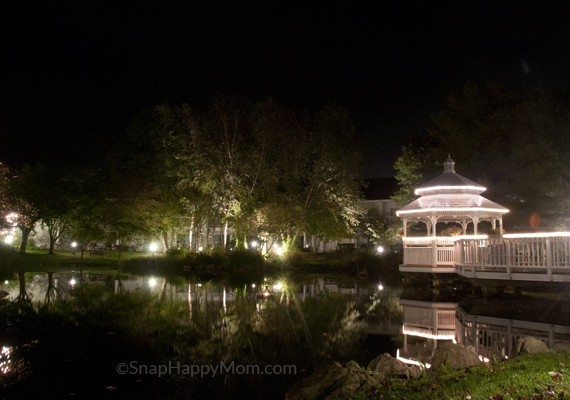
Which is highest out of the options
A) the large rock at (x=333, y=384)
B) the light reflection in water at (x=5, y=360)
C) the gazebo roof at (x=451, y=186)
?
the gazebo roof at (x=451, y=186)

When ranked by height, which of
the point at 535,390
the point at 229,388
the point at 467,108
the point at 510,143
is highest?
the point at 467,108

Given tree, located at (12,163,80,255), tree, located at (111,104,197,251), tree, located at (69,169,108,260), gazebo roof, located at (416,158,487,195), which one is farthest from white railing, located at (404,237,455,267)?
tree, located at (12,163,80,255)

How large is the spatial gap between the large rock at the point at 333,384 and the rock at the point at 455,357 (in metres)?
1.49

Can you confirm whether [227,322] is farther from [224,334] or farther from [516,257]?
[516,257]

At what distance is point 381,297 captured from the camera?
835 inches

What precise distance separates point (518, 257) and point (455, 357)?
10769mm

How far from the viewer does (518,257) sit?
1758cm

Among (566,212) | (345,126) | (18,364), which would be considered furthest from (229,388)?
(345,126)

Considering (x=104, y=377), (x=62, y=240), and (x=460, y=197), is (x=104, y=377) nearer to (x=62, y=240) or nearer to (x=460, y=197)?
Result: (x=460, y=197)

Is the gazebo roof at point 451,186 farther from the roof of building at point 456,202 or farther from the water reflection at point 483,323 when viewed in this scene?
the water reflection at point 483,323

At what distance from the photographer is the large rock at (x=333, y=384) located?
22.6 ft

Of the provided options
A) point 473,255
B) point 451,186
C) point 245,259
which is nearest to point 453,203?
point 451,186

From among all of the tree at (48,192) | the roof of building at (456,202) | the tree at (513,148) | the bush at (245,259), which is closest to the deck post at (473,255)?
the roof of building at (456,202)

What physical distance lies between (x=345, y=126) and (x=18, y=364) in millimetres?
34833
